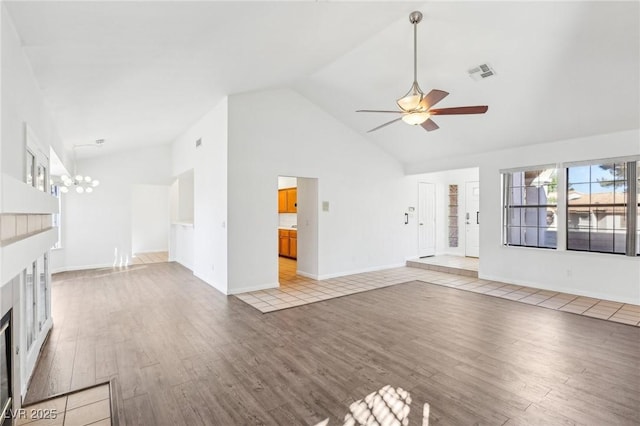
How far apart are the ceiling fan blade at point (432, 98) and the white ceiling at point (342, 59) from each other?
Answer: 1.08 metres

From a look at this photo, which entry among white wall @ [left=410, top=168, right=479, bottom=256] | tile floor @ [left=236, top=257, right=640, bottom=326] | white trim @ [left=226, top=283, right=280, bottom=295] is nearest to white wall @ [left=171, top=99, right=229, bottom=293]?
white trim @ [left=226, top=283, right=280, bottom=295]

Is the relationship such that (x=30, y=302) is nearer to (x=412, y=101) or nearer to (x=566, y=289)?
(x=412, y=101)

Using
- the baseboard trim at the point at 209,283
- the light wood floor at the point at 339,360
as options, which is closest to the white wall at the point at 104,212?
the baseboard trim at the point at 209,283

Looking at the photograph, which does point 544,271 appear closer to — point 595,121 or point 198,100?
point 595,121

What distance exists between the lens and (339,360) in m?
2.96

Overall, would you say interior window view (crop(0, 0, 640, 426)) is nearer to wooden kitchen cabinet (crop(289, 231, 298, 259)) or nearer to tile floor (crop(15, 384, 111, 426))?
tile floor (crop(15, 384, 111, 426))

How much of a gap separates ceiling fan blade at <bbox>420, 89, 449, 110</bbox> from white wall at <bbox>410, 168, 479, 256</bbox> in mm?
5603

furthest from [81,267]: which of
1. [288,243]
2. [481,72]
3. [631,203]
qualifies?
[631,203]

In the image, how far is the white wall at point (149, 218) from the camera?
1033 centimetres

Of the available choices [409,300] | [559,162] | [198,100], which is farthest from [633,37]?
[198,100]

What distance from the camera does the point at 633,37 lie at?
328 centimetres

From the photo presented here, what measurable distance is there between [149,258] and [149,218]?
199cm

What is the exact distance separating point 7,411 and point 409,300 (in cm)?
446

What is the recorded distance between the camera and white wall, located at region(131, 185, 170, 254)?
10.3 metres
